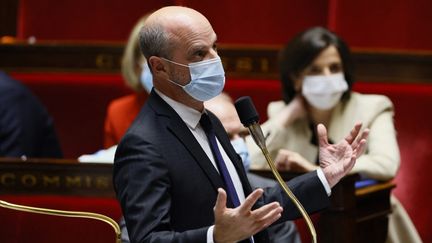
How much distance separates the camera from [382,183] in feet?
5.90

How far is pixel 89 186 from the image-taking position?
1.64 m

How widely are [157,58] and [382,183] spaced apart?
2.55 ft

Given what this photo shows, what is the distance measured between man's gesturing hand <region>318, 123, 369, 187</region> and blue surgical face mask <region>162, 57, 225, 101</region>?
5.2 inches

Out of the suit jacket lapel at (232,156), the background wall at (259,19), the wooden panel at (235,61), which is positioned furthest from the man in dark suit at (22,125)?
the suit jacket lapel at (232,156)

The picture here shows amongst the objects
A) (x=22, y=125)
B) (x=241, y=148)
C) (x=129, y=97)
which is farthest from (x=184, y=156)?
(x=129, y=97)

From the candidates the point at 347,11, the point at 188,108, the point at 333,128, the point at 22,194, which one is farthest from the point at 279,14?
the point at 188,108

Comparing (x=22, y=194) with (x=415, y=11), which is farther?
(x=415, y=11)

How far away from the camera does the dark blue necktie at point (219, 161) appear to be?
112cm

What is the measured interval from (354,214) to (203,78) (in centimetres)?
54

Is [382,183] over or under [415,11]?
under

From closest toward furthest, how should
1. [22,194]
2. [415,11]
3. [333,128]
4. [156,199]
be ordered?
1. [156,199]
2. [22,194]
3. [333,128]
4. [415,11]

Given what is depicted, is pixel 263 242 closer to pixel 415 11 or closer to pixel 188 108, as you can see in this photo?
pixel 188 108

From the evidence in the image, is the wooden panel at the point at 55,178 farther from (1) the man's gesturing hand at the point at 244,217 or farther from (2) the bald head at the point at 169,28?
(1) the man's gesturing hand at the point at 244,217

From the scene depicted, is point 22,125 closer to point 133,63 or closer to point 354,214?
point 133,63
